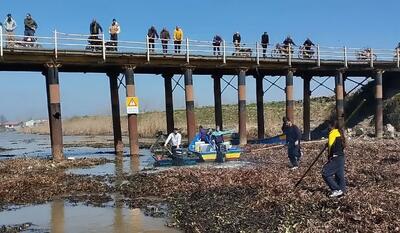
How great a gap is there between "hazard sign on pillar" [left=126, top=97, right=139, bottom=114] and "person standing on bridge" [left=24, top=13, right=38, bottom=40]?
20.9 ft

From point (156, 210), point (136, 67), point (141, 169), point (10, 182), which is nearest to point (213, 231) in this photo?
point (156, 210)

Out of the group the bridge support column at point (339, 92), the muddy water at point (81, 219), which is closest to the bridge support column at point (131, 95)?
the muddy water at point (81, 219)

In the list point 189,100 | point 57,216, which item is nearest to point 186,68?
point 189,100

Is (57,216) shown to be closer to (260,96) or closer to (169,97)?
(169,97)

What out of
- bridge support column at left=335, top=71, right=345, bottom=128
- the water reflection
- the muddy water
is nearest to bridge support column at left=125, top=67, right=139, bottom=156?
the water reflection

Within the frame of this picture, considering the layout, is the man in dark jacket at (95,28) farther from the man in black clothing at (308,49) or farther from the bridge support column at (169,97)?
the man in black clothing at (308,49)

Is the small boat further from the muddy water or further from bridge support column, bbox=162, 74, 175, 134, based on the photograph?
the muddy water

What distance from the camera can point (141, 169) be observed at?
77.8ft

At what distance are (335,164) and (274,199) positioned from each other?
1.82m

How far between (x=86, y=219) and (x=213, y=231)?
12.5 ft

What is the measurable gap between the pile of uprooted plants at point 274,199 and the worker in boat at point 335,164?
316 millimetres

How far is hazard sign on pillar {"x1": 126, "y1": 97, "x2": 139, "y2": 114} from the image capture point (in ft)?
98.5

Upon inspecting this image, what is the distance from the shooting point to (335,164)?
13047 millimetres

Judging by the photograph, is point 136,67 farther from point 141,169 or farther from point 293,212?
point 293,212
